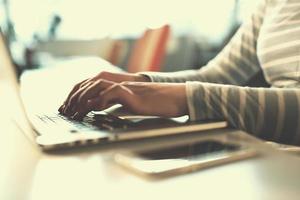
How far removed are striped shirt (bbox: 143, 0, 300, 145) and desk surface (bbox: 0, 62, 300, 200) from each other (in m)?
0.16

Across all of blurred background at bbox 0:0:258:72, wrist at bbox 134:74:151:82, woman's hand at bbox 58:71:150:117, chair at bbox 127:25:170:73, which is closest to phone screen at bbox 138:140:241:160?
woman's hand at bbox 58:71:150:117

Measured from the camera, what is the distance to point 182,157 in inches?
18.6

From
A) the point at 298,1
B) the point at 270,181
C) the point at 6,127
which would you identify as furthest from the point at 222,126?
the point at 298,1

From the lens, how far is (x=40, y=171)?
0.43 meters

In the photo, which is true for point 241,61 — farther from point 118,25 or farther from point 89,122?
point 118,25

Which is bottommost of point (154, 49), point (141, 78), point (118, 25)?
point (118, 25)

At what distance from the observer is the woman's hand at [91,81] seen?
2.37ft

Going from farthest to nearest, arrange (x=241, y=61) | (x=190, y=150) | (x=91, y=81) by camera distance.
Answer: (x=241, y=61) < (x=91, y=81) < (x=190, y=150)

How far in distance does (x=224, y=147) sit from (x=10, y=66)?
0.38m

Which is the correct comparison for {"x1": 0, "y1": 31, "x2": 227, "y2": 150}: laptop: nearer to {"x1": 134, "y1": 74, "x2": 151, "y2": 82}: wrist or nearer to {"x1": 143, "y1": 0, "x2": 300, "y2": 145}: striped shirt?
{"x1": 143, "y1": 0, "x2": 300, "y2": 145}: striped shirt

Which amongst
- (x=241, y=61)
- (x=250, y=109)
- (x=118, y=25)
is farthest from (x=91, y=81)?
(x=118, y=25)

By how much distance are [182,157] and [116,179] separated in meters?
0.10

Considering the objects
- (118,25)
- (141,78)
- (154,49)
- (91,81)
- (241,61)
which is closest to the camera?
(91,81)

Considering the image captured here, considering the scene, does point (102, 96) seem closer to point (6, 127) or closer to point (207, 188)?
point (6, 127)
